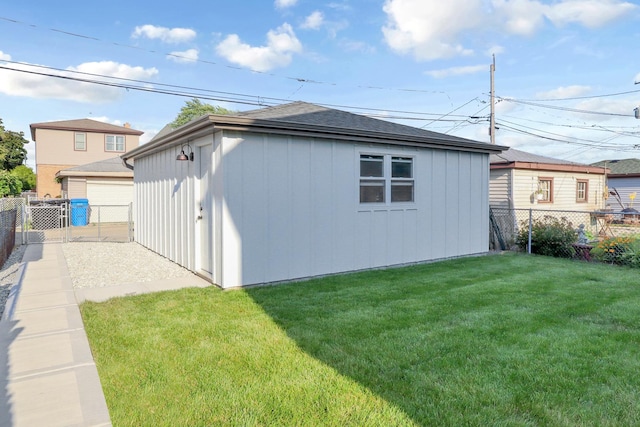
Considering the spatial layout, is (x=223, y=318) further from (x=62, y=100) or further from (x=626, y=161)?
(x=626, y=161)

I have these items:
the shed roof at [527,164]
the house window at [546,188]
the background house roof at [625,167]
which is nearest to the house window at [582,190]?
the shed roof at [527,164]

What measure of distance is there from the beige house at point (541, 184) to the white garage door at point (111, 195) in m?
15.6

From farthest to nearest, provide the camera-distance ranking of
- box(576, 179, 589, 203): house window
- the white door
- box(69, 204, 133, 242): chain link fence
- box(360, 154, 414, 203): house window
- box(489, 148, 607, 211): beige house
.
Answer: box(576, 179, 589, 203): house window < box(489, 148, 607, 211): beige house < box(69, 204, 133, 242): chain link fence < box(360, 154, 414, 203): house window < the white door

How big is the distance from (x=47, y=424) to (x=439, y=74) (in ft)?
57.7

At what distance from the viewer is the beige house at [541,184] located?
14094mm

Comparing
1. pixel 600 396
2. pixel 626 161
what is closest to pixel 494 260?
pixel 600 396

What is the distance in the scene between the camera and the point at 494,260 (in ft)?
27.3

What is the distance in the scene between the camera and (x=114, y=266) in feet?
25.2

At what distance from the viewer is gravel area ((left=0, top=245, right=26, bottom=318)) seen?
554cm

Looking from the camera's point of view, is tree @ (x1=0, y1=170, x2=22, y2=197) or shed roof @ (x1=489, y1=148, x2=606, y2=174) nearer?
shed roof @ (x1=489, y1=148, x2=606, y2=174)

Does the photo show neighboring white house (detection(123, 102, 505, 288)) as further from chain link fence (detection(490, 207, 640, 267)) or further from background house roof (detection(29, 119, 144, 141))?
background house roof (detection(29, 119, 144, 141))

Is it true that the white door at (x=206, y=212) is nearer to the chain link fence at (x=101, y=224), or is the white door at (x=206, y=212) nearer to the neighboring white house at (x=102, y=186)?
the chain link fence at (x=101, y=224)

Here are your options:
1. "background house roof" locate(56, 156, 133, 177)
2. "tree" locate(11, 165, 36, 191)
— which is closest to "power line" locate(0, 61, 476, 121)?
"background house roof" locate(56, 156, 133, 177)

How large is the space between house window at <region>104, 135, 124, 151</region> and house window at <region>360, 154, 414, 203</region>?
74.2 ft
